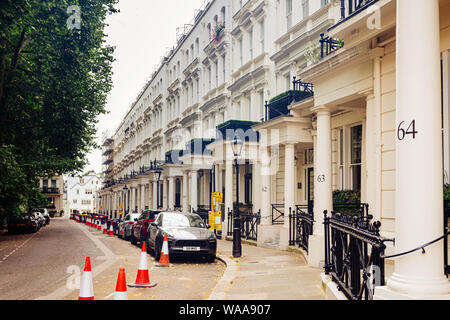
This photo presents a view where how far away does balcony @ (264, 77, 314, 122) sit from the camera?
16.3 metres

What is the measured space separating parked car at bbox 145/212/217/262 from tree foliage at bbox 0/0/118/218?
8244mm

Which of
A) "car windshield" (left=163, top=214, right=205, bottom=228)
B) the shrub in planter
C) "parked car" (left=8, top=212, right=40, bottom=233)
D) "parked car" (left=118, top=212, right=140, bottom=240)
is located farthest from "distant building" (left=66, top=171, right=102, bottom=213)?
the shrub in planter

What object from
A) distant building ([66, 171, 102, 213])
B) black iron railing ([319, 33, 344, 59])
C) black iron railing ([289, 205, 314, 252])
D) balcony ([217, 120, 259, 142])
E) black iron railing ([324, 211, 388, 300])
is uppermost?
black iron railing ([319, 33, 344, 59])

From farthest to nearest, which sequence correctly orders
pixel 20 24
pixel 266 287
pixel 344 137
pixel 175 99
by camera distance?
pixel 175 99 → pixel 20 24 → pixel 344 137 → pixel 266 287

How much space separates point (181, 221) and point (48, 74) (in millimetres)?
10169

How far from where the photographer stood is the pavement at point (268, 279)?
26.8 feet

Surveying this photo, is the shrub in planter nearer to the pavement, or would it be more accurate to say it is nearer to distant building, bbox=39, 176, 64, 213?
the pavement

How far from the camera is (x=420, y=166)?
15.9 ft

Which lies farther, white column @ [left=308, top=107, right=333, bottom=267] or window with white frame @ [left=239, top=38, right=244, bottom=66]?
window with white frame @ [left=239, top=38, right=244, bottom=66]

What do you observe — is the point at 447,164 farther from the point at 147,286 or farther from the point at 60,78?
the point at 60,78

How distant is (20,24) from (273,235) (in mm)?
12695

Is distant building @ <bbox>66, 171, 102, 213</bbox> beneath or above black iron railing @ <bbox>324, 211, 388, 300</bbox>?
beneath
